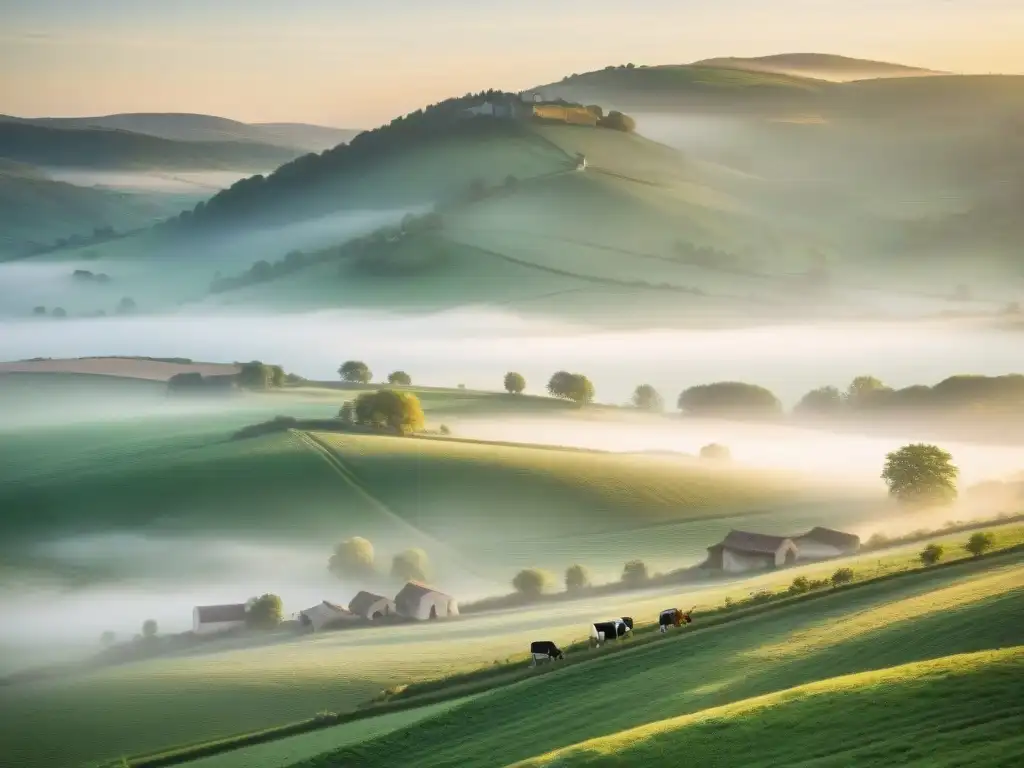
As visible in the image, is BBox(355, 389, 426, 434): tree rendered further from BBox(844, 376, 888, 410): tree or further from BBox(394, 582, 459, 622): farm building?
BBox(844, 376, 888, 410): tree

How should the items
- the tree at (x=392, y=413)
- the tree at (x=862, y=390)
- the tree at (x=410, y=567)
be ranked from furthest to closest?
the tree at (x=862, y=390), the tree at (x=392, y=413), the tree at (x=410, y=567)

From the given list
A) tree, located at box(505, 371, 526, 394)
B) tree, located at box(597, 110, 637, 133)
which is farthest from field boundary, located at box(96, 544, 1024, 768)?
tree, located at box(597, 110, 637, 133)

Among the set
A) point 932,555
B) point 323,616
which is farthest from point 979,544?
point 323,616

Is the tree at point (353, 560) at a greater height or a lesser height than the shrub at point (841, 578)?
greater

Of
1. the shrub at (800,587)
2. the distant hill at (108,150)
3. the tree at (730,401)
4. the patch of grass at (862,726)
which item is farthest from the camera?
the distant hill at (108,150)

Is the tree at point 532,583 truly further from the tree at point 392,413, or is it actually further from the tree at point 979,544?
the tree at point 392,413

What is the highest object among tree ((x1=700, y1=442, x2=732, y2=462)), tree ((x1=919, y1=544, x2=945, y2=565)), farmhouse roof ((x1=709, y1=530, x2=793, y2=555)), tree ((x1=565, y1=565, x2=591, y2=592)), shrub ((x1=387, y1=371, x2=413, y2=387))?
shrub ((x1=387, y1=371, x2=413, y2=387))

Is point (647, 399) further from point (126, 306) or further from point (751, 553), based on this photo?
point (126, 306)

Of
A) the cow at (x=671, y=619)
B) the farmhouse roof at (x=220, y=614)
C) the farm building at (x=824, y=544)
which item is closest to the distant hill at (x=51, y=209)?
the farmhouse roof at (x=220, y=614)
